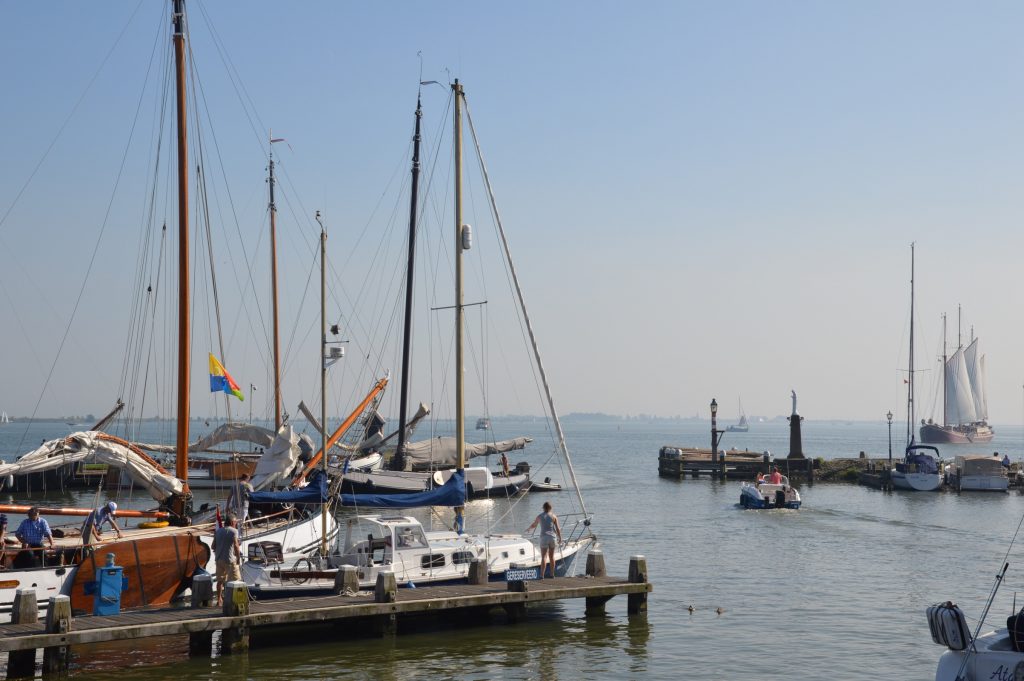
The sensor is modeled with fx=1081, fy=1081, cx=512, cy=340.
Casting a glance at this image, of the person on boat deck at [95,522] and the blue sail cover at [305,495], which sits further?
the blue sail cover at [305,495]

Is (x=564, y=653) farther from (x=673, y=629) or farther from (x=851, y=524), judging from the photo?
(x=851, y=524)

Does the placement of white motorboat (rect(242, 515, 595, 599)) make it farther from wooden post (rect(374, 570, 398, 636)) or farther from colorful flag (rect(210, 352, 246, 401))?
colorful flag (rect(210, 352, 246, 401))

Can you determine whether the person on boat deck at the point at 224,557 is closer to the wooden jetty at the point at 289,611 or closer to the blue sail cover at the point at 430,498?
the wooden jetty at the point at 289,611

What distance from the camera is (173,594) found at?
25.8 metres

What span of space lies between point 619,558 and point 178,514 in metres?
16.9

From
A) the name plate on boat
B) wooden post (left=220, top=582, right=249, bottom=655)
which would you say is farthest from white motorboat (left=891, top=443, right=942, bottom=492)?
wooden post (left=220, top=582, right=249, bottom=655)

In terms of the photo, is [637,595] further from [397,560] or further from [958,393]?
[958,393]

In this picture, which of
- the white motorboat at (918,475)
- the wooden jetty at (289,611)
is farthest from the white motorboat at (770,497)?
the wooden jetty at (289,611)

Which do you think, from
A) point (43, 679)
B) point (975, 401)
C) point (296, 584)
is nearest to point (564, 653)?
point (296, 584)

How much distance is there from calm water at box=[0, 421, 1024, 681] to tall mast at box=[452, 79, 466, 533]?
4.93m

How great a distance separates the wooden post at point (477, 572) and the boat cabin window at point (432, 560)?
3.33ft

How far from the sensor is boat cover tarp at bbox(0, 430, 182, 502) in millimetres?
37000

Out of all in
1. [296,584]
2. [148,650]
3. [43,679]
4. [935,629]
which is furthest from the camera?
[296,584]

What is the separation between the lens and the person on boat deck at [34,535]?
23984mm
